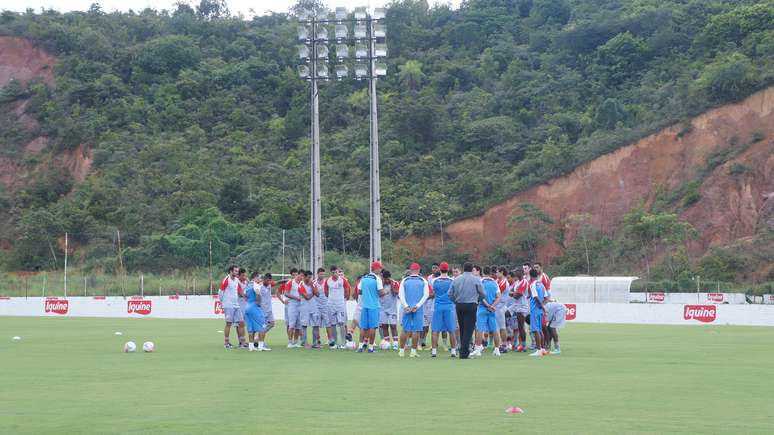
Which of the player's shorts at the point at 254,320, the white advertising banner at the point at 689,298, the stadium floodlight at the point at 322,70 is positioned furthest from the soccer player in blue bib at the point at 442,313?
the white advertising banner at the point at 689,298

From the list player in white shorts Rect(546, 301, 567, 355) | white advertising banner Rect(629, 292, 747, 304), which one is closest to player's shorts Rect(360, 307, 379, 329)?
player in white shorts Rect(546, 301, 567, 355)

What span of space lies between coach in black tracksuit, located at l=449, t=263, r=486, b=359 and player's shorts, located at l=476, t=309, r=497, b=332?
6.32 feet

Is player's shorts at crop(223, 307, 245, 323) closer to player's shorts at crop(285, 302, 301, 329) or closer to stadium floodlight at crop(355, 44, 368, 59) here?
player's shorts at crop(285, 302, 301, 329)

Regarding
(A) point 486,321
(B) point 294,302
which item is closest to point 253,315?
(B) point 294,302

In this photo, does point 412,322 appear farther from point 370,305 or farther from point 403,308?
point 370,305

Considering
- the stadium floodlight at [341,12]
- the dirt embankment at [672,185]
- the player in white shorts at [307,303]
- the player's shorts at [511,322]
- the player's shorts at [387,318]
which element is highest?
the stadium floodlight at [341,12]

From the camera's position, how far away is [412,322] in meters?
21.8

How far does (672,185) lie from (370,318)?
54.3 metres

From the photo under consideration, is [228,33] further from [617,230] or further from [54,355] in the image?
[54,355]

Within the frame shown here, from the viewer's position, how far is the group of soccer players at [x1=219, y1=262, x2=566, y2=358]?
2189 cm

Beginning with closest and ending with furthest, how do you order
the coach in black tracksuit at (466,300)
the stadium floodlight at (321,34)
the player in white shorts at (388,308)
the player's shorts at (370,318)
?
the coach in black tracksuit at (466,300) → the player's shorts at (370,318) → the player in white shorts at (388,308) → the stadium floodlight at (321,34)

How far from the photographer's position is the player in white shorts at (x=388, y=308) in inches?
938

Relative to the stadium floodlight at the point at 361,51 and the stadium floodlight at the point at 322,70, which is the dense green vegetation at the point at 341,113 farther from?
the stadium floodlight at the point at 361,51

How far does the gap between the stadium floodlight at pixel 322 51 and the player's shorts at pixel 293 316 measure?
1765cm
